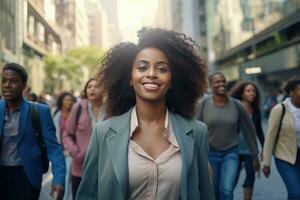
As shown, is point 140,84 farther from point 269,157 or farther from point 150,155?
point 269,157

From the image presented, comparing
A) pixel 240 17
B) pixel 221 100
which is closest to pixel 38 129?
pixel 221 100

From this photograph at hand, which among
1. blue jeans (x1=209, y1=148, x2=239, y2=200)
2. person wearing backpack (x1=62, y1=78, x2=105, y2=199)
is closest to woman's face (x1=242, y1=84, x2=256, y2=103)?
blue jeans (x1=209, y1=148, x2=239, y2=200)

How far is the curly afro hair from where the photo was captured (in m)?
2.64

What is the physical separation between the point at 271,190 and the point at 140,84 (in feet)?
18.6

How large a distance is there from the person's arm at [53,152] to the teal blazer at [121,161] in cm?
132

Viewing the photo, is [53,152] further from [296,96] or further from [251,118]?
[251,118]

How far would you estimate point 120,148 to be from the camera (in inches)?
94.3

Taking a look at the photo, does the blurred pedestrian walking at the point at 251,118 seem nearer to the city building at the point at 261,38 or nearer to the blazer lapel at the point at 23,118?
the blazer lapel at the point at 23,118

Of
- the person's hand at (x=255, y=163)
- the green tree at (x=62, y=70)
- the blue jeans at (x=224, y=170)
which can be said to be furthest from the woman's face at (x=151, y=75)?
the green tree at (x=62, y=70)

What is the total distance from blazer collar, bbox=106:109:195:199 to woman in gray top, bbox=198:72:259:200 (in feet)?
9.57

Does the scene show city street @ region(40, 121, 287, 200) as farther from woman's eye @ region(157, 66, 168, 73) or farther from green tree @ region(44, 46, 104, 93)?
green tree @ region(44, 46, 104, 93)

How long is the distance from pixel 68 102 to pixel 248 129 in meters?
4.59

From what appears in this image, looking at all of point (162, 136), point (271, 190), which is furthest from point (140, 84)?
point (271, 190)

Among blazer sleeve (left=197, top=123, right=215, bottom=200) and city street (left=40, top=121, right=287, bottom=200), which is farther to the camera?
city street (left=40, top=121, right=287, bottom=200)
